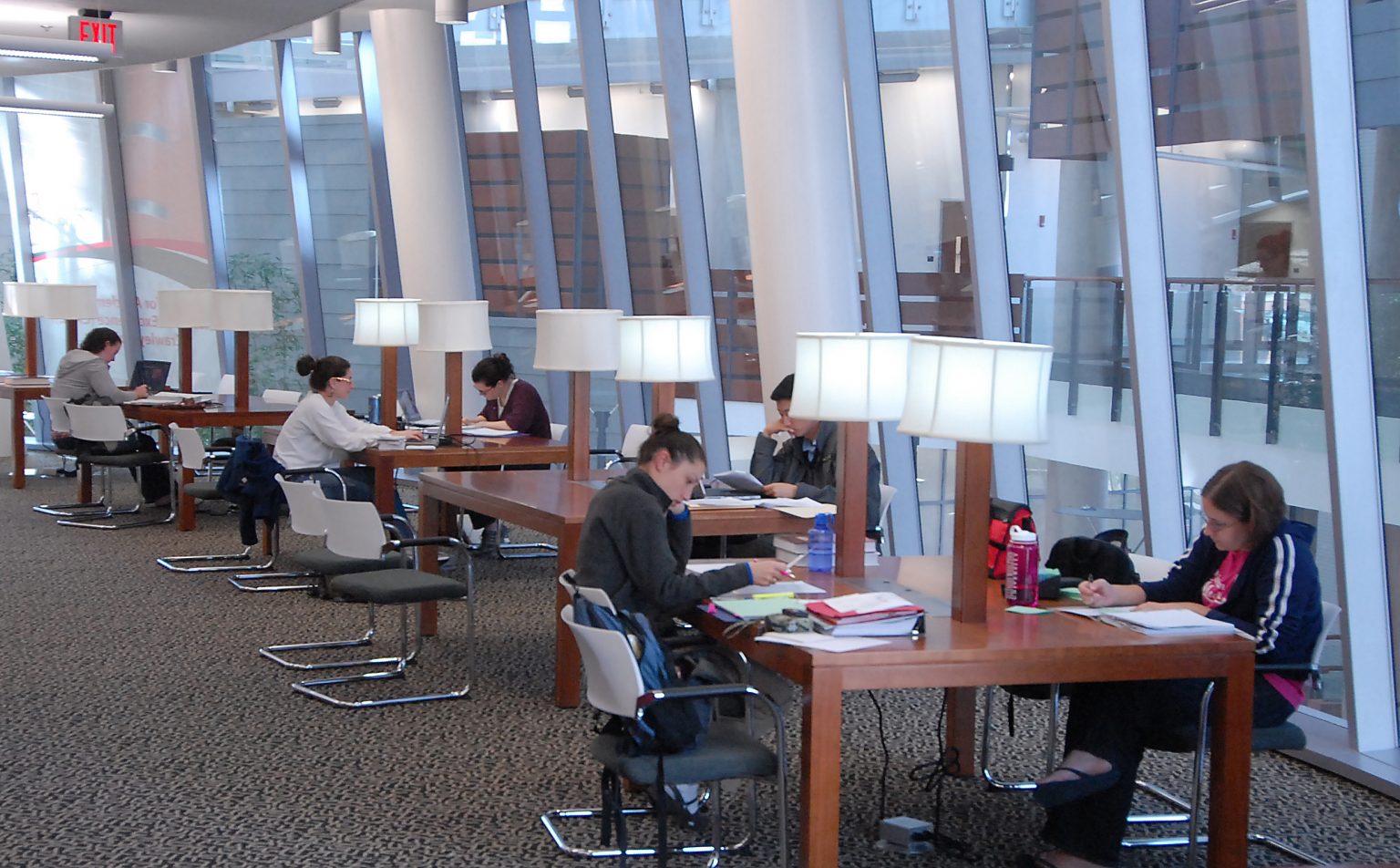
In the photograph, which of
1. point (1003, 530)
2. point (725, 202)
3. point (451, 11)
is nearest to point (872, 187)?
point (725, 202)

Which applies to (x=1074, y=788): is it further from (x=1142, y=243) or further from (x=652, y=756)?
(x=1142, y=243)

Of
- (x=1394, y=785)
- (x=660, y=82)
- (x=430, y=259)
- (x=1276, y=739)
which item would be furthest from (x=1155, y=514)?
(x=430, y=259)

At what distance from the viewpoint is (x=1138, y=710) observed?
3693 millimetres

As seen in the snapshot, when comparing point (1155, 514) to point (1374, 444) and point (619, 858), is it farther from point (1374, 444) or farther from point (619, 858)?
point (619, 858)

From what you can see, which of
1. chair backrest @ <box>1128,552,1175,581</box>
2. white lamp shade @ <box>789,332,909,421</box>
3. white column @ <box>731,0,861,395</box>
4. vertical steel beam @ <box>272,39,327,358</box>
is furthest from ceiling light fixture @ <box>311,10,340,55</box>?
chair backrest @ <box>1128,552,1175,581</box>

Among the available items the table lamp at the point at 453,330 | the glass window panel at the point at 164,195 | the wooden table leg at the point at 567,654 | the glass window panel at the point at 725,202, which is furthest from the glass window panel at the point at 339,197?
the wooden table leg at the point at 567,654

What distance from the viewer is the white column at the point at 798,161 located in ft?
23.2

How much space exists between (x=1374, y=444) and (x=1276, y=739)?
1357mm

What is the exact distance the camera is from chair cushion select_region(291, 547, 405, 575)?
5703 millimetres

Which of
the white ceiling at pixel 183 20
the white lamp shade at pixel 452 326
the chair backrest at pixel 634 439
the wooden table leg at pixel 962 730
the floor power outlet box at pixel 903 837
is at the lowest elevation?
the floor power outlet box at pixel 903 837

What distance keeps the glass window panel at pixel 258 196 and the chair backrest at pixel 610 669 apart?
9525 mm

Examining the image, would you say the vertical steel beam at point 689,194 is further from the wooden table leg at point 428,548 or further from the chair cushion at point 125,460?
the chair cushion at point 125,460

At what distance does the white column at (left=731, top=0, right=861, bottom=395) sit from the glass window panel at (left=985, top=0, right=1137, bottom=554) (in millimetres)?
941

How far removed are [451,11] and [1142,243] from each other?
4734 millimetres
